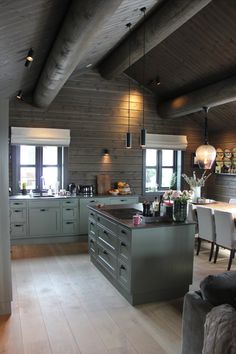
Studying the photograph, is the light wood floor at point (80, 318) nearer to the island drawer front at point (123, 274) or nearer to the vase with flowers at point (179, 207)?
the island drawer front at point (123, 274)

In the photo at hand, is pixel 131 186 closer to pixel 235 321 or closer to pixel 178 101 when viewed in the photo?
pixel 178 101

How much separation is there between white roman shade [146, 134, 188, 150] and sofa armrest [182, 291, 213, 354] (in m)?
5.57

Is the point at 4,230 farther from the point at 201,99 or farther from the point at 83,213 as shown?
the point at 201,99

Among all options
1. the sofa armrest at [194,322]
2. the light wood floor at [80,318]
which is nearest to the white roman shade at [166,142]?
the light wood floor at [80,318]

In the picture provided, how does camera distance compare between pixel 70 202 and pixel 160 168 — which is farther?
pixel 160 168

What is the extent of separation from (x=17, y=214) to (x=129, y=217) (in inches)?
114

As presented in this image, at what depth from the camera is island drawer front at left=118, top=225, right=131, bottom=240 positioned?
3664mm

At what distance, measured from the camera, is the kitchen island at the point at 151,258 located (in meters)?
3.63

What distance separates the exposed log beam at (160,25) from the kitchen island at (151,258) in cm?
254

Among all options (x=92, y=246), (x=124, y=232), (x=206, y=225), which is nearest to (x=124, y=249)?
(x=124, y=232)

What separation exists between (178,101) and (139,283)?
175 inches

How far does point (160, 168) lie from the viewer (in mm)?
8062

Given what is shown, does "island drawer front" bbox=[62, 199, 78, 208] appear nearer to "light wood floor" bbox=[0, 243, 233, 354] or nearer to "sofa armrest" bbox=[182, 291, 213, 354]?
"light wood floor" bbox=[0, 243, 233, 354]

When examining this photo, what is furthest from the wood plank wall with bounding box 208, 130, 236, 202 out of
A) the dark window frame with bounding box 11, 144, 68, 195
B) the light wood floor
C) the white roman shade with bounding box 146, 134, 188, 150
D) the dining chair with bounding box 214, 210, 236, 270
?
the dark window frame with bounding box 11, 144, 68, 195
